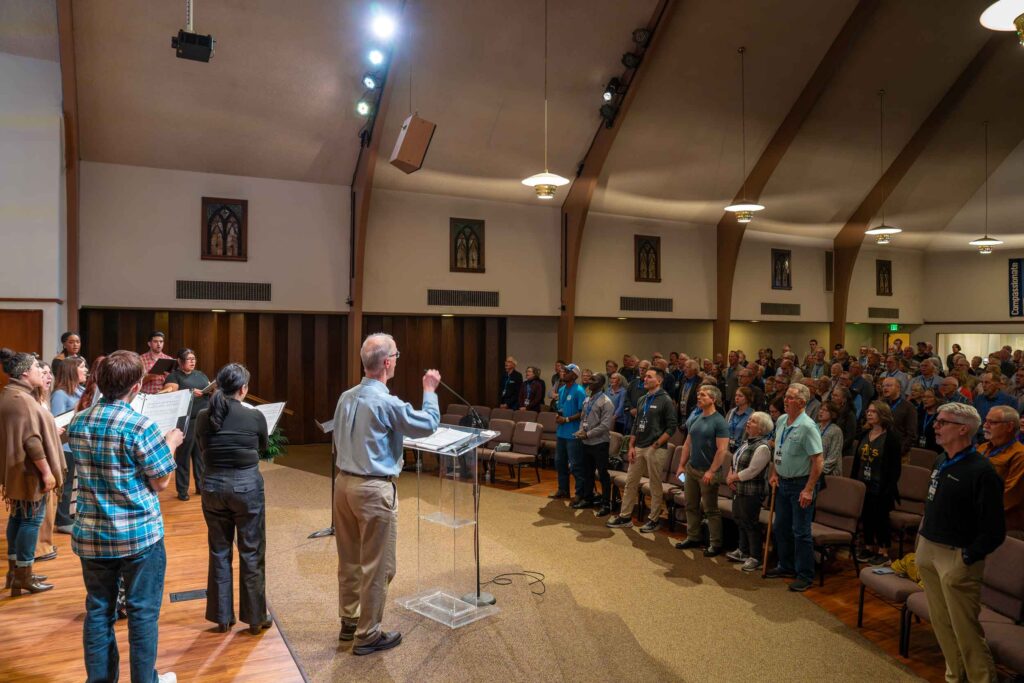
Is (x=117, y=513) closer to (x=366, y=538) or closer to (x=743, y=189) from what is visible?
(x=366, y=538)

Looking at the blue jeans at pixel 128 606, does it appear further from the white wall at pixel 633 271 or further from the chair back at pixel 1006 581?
the white wall at pixel 633 271

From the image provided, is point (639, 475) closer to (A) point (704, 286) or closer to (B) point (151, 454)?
(B) point (151, 454)

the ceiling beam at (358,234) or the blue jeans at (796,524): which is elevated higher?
the ceiling beam at (358,234)

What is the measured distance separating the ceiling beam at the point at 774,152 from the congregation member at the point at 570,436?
15.0ft

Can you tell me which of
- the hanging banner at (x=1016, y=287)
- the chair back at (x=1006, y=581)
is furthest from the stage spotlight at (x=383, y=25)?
the hanging banner at (x=1016, y=287)

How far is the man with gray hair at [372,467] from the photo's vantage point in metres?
3.40

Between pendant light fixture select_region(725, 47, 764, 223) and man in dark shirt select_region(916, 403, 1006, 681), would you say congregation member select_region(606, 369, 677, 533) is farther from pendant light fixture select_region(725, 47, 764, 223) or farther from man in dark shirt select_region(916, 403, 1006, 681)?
pendant light fixture select_region(725, 47, 764, 223)

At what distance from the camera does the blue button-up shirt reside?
3.39 m

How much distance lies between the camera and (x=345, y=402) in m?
3.51

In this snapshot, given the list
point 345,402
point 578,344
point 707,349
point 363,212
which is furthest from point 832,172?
point 345,402

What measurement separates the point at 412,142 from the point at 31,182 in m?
4.27

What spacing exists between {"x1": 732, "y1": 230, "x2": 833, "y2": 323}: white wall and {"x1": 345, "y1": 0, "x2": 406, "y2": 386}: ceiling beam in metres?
7.45

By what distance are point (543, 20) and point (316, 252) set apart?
4531 millimetres

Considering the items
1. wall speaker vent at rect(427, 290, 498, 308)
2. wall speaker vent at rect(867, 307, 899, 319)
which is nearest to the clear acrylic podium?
wall speaker vent at rect(427, 290, 498, 308)
